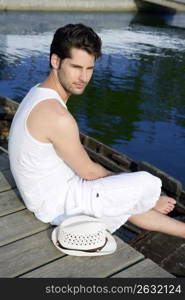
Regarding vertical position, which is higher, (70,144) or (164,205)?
(70,144)

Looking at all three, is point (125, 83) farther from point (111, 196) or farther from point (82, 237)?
point (82, 237)

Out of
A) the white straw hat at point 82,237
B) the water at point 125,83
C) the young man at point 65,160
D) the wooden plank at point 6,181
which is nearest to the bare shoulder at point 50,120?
the young man at point 65,160

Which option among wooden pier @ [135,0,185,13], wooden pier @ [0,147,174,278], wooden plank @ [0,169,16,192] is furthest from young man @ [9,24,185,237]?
wooden pier @ [135,0,185,13]

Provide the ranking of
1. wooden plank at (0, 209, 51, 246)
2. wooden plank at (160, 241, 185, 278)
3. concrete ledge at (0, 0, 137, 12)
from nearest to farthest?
wooden plank at (0, 209, 51, 246) < wooden plank at (160, 241, 185, 278) < concrete ledge at (0, 0, 137, 12)

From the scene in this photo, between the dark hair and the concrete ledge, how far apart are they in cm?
4451

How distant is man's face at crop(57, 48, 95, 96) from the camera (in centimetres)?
422

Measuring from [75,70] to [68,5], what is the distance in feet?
157

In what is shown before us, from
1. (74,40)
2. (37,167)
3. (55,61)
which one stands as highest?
(74,40)

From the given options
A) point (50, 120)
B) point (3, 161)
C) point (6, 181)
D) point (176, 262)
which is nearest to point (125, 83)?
point (3, 161)

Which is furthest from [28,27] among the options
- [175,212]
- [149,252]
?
[149,252]

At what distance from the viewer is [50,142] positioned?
4.33 meters

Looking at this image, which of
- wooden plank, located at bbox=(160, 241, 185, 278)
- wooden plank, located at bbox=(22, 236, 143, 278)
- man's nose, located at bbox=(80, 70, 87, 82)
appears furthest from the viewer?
wooden plank, located at bbox=(160, 241, 185, 278)

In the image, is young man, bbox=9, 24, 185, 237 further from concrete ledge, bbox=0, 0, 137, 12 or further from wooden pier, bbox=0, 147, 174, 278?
concrete ledge, bbox=0, 0, 137, 12

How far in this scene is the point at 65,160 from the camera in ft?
14.7
